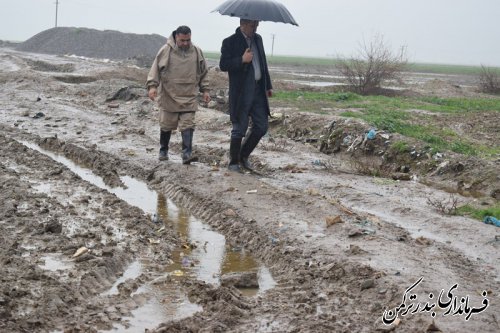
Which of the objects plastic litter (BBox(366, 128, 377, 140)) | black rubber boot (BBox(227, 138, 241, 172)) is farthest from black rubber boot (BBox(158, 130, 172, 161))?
plastic litter (BBox(366, 128, 377, 140))

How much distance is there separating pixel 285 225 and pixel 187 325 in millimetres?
2569

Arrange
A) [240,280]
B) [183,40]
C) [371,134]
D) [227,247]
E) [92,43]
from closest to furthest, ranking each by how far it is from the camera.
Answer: [240,280] → [227,247] → [183,40] → [371,134] → [92,43]

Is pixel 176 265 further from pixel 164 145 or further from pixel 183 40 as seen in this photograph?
pixel 164 145

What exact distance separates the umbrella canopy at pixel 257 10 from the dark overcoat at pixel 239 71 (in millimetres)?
462

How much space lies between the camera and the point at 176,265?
5984 mm

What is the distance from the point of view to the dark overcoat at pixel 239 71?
8914mm

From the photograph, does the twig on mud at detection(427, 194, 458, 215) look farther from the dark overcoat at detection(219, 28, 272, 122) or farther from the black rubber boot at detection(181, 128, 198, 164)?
the black rubber boot at detection(181, 128, 198, 164)

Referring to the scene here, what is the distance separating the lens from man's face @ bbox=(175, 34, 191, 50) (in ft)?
31.4

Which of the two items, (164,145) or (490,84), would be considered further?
(490,84)

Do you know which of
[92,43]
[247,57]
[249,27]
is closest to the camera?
[247,57]

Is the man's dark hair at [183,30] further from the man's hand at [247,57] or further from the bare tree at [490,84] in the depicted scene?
the bare tree at [490,84]

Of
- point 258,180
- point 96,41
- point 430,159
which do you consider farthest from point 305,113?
point 96,41

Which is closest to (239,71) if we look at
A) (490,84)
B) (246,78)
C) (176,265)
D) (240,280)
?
(246,78)

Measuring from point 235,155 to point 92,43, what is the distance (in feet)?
183
